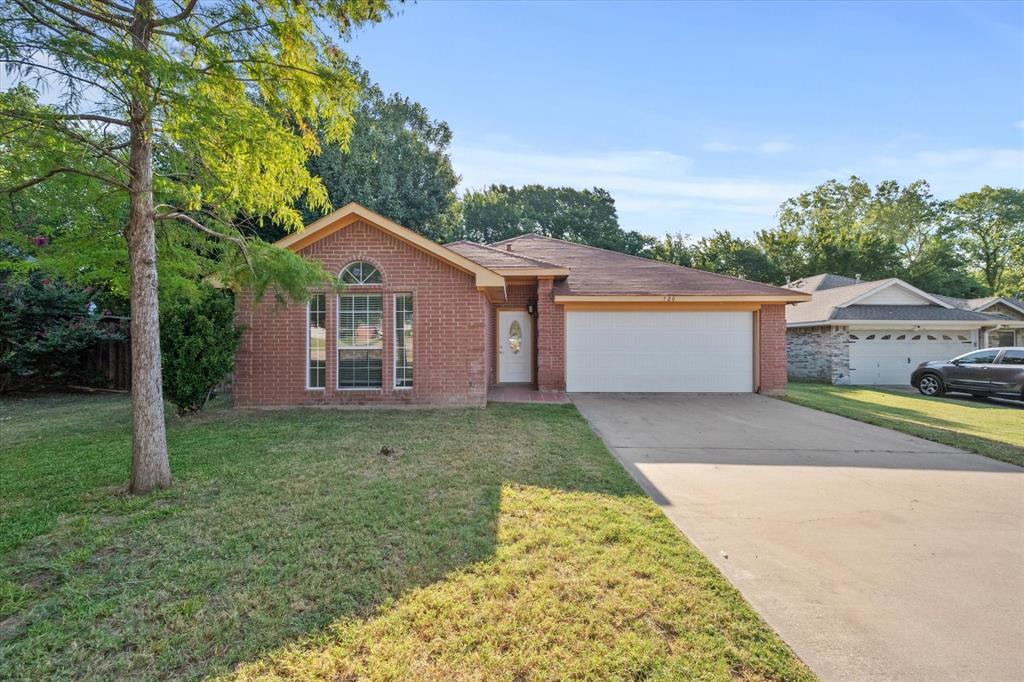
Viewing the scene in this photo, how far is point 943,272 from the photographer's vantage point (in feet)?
96.7

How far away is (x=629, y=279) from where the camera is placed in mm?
12508

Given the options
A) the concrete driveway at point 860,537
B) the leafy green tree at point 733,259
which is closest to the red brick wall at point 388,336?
the concrete driveway at point 860,537

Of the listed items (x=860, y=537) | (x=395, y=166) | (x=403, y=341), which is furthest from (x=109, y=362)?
(x=860, y=537)

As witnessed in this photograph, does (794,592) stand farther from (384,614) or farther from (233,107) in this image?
(233,107)

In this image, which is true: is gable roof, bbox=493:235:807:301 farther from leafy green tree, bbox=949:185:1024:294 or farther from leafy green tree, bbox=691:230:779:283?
leafy green tree, bbox=949:185:1024:294

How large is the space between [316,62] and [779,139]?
546 inches

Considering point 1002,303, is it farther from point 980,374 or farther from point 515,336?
point 515,336

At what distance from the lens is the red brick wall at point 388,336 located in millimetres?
9156

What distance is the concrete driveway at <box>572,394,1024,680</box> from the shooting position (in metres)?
2.36

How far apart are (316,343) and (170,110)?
5.85m

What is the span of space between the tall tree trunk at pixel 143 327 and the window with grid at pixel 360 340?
4.74 m

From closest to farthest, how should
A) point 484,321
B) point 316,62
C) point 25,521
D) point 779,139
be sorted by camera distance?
1. point 25,521
2. point 316,62
3. point 484,321
4. point 779,139

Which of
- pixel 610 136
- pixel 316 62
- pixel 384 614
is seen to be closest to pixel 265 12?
pixel 316 62

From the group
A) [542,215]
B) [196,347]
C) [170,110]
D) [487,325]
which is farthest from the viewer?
[542,215]
